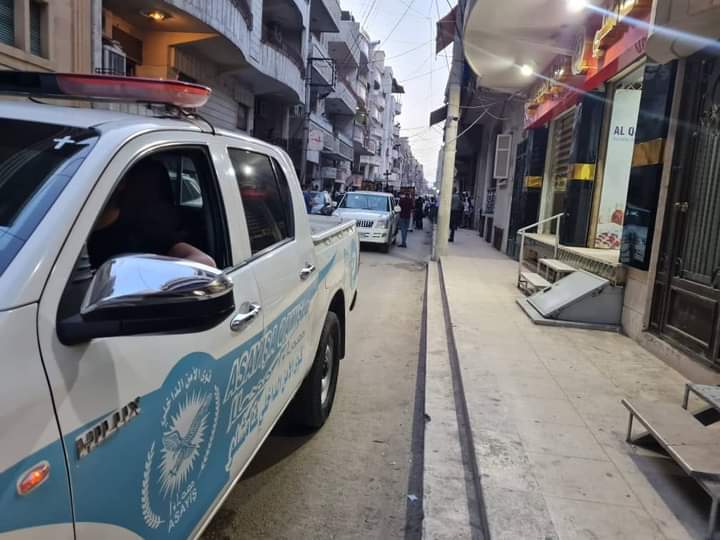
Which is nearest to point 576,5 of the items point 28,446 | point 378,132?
point 28,446

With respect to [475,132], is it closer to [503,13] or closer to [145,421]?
[503,13]

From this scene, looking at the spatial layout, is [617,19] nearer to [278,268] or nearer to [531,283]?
[531,283]

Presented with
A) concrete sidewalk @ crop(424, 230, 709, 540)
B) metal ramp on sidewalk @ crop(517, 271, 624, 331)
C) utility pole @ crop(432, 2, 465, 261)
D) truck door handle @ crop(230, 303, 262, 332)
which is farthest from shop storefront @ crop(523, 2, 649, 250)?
truck door handle @ crop(230, 303, 262, 332)

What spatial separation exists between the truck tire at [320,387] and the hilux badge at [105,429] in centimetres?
212

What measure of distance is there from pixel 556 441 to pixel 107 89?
3.25 metres

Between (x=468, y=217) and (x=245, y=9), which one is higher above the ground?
(x=245, y=9)

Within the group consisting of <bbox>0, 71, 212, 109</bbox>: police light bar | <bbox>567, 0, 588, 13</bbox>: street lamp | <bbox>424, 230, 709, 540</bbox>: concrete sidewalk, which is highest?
<bbox>567, 0, 588, 13</bbox>: street lamp

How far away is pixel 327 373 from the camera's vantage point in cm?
409

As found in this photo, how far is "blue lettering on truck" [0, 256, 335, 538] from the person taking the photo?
46.3 inches

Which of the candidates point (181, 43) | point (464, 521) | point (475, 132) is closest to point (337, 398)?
→ point (464, 521)

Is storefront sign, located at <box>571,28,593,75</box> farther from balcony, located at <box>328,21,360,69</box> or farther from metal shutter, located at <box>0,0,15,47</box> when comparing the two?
balcony, located at <box>328,21,360,69</box>

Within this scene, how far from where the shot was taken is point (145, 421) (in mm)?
1490

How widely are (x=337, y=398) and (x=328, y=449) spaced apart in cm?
97

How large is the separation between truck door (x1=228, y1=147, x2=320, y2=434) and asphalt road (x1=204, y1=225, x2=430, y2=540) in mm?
629
